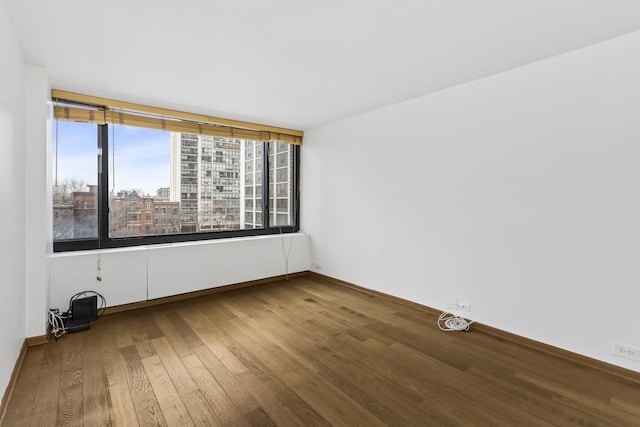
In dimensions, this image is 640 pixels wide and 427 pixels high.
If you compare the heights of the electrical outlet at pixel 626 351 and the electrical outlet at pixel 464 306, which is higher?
the electrical outlet at pixel 464 306

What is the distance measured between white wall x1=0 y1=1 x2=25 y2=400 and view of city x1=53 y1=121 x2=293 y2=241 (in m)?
0.95

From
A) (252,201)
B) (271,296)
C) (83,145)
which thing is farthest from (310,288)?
(83,145)

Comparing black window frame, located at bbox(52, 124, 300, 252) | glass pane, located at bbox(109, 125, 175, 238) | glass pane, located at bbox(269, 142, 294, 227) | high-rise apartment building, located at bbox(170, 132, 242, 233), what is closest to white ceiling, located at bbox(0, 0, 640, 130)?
glass pane, located at bbox(109, 125, 175, 238)

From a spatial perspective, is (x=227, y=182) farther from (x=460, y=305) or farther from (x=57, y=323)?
(x=460, y=305)

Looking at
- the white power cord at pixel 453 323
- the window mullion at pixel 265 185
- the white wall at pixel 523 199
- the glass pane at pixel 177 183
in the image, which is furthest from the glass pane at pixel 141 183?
the white power cord at pixel 453 323

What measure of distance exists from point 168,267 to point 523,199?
3.90 metres

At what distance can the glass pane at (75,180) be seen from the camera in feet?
10.8

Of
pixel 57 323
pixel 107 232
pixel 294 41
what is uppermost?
pixel 294 41

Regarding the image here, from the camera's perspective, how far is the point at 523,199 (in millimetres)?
2748

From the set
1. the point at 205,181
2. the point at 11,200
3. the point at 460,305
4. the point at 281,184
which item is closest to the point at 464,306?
the point at 460,305

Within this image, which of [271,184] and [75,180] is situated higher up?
[271,184]

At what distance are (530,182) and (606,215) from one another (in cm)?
57

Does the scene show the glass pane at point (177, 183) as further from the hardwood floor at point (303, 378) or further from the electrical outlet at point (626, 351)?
the electrical outlet at point (626, 351)

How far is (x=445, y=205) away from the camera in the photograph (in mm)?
3328
